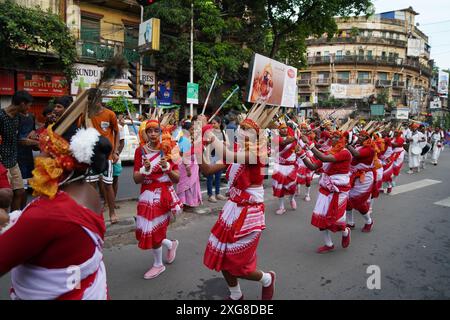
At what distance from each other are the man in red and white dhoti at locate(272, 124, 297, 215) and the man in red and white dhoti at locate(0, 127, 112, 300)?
18.2ft

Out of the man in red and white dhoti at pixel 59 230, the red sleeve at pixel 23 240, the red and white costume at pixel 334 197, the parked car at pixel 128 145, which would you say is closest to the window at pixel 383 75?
the parked car at pixel 128 145

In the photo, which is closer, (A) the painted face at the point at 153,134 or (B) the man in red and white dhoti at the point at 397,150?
(A) the painted face at the point at 153,134

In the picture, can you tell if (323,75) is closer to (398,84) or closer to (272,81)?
(398,84)

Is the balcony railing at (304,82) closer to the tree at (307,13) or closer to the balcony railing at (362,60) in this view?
the balcony railing at (362,60)

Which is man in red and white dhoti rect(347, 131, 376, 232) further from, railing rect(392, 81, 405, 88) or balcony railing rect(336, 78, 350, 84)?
railing rect(392, 81, 405, 88)

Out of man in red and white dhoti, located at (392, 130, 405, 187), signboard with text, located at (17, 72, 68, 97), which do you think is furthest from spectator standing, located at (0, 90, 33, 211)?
signboard with text, located at (17, 72, 68, 97)

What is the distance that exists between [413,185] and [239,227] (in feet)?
31.5

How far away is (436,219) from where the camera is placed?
280 inches

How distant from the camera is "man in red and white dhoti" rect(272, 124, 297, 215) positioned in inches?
286

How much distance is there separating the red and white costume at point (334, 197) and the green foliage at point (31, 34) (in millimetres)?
13293

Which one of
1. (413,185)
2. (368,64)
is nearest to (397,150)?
(413,185)

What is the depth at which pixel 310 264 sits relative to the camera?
4668 mm

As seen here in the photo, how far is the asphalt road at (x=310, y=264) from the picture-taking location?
3.87m

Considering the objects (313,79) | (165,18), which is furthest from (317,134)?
(313,79)
